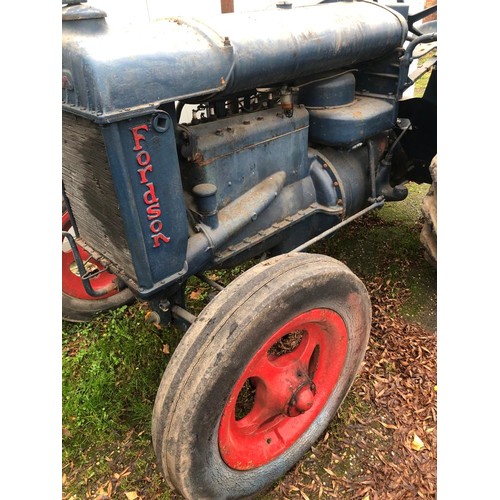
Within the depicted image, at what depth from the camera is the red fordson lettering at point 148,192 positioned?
1515 mm

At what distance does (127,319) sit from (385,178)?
173 centimetres

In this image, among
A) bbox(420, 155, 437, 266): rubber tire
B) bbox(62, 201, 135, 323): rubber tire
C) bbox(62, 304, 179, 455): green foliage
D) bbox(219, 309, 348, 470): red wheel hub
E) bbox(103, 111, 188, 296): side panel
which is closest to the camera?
bbox(103, 111, 188, 296): side panel

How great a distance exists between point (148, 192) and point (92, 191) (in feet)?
0.92

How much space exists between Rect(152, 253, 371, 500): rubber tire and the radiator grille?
1.51 feet

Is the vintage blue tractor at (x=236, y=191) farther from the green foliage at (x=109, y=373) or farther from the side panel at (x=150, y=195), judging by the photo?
the green foliage at (x=109, y=373)

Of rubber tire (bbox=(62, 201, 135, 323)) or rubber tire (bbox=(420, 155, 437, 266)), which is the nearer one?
rubber tire (bbox=(420, 155, 437, 266))

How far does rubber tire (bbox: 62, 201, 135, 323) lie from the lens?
2.76 metres

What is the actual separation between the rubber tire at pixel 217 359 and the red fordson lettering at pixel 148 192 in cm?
33

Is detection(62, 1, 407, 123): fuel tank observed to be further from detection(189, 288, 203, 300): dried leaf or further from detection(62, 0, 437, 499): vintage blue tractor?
detection(189, 288, 203, 300): dried leaf

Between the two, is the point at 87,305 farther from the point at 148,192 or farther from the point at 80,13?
the point at 80,13

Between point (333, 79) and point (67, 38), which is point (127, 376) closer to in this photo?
point (67, 38)

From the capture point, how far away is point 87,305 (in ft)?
9.18

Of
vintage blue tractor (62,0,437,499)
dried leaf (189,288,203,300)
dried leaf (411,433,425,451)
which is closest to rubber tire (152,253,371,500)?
vintage blue tractor (62,0,437,499)

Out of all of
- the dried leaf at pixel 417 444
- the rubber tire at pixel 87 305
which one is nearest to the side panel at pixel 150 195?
the rubber tire at pixel 87 305
